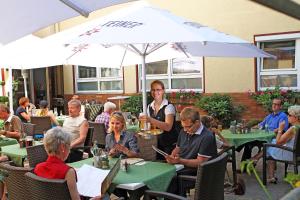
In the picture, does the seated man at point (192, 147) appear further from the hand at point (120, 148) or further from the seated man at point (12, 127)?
the seated man at point (12, 127)

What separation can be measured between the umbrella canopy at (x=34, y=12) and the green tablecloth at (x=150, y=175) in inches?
60.0

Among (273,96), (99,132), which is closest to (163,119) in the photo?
(99,132)

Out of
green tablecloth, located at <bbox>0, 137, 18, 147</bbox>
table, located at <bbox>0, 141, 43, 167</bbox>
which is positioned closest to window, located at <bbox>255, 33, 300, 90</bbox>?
green tablecloth, located at <bbox>0, 137, 18, 147</bbox>

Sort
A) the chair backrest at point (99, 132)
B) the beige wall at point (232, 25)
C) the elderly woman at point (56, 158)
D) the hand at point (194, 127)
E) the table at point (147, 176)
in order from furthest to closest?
1. the beige wall at point (232, 25)
2. the chair backrest at point (99, 132)
3. the hand at point (194, 127)
4. the table at point (147, 176)
5. the elderly woman at point (56, 158)

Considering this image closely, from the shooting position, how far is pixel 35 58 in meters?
7.42

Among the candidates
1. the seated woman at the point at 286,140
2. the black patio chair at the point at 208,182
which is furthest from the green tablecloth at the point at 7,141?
the seated woman at the point at 286,140

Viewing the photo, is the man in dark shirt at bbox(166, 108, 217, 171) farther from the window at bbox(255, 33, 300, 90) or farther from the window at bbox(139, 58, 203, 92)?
the window at bbox(139, 58, 203, 92)

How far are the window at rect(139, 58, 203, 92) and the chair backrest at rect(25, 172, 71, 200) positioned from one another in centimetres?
903

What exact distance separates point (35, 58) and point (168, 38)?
398 cm

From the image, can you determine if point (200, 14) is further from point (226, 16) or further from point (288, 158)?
point (288, 158)

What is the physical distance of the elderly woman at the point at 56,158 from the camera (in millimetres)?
3093

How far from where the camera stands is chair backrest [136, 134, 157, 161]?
15.1ft

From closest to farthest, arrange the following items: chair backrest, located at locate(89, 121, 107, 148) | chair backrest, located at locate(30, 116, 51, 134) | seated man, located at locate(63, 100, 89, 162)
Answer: seated man, located at locate(63, 100, 89, 162) < chair backrest, located at locate(89, 121, 107, 148) < chair backrest, located at locate(30, 116, 51, 134)

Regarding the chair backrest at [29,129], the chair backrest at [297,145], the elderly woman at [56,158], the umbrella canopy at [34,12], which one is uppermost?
the umbrella canopy at [34,12]
